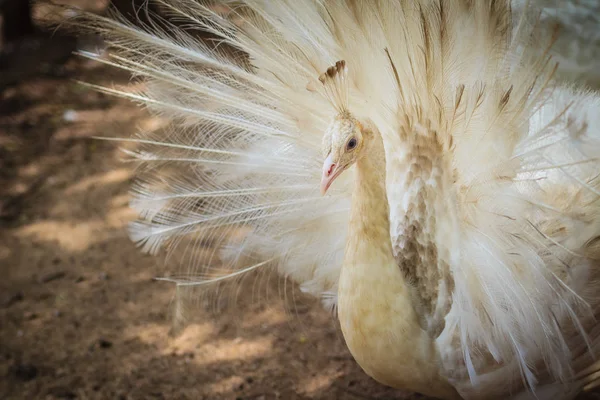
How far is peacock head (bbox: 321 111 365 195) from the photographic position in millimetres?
1870

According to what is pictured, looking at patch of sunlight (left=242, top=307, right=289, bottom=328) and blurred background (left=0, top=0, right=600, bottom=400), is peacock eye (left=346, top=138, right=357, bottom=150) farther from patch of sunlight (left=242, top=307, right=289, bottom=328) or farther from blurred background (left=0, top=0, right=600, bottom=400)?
patch of sunlight (left=242, top=307, right=289, bottom=328)

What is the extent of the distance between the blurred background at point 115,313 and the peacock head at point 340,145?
2.65ft

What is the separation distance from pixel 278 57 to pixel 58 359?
→ 6.17 ft

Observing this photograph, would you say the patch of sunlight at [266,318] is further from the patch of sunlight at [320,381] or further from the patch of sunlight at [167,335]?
the patch of sunlight at [320,381]

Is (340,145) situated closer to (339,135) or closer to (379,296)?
(339,135)

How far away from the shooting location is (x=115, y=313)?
328 cm

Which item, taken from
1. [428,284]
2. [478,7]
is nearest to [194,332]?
[428,284]

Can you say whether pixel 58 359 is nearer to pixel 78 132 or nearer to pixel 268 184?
pixel 268 184

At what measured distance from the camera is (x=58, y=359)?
2986mm

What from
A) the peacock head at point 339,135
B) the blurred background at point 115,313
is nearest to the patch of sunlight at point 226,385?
the blurred background at point 115,313

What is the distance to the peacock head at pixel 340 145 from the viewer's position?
187 cm

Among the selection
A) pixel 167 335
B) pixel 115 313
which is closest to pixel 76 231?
pixel 115 313

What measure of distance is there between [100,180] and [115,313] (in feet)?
4.48

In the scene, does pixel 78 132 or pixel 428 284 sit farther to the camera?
pixel 78 132
